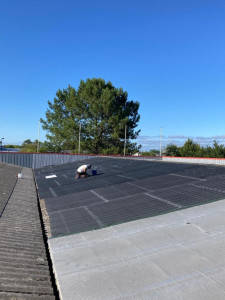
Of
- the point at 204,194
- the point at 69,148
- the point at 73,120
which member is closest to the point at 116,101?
the point at 73,120

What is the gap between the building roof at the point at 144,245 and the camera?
3.85m

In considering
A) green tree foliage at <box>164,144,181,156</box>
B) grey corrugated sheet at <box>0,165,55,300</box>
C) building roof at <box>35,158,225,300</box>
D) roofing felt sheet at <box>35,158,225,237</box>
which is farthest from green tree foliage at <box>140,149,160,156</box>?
grey corrugated sheet at <box>0,165,55,300</box>

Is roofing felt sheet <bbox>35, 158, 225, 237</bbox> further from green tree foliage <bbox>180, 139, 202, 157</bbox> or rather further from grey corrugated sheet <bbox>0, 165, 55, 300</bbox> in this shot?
green tree foliage <bbox>180, 139, 202, 157</bbox>

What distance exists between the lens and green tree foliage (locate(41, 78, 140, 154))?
185 ft

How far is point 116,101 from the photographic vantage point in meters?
57.5

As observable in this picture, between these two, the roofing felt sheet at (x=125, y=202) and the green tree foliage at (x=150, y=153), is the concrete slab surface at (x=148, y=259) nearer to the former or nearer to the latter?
the roofing felt sheet at (x=125, y=202)

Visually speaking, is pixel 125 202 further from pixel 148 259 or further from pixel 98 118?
pixel 98 118

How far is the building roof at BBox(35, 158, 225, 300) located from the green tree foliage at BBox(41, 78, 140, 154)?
4760 cm

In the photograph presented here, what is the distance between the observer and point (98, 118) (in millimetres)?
57719

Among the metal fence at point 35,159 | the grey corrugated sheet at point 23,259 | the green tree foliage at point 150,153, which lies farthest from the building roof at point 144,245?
the green tree foliage at point 150,153

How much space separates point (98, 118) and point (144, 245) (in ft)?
175

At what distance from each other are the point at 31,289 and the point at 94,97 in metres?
54.6

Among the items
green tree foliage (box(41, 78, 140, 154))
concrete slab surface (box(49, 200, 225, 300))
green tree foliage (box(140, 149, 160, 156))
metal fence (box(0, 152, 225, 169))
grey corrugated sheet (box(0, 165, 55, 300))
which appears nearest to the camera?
concrete slab surface (box(49, 200, 225, 300))

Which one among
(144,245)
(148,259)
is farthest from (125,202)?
(148,259)
